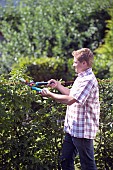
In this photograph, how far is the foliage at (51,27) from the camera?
11258mm

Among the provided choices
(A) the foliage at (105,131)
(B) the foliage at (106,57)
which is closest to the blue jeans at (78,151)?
(A) the foliage at (105,131)

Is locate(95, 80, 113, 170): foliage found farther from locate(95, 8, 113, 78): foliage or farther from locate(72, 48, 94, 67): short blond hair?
locate(95, 8, 113, 78): foliage

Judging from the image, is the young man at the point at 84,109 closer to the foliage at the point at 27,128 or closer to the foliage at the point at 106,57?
the foliage at the point at 27,128

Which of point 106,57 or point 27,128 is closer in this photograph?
point 27,128

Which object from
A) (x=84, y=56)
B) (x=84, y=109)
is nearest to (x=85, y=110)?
(x=84, y=109)

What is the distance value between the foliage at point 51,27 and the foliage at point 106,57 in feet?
1.60

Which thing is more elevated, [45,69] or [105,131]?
[45,69]

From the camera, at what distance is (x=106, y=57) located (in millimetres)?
10359

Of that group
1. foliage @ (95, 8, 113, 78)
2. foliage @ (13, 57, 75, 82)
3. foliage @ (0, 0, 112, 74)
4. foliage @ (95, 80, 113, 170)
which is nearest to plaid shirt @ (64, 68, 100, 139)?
foliage @ (95, 80, 113, 170)

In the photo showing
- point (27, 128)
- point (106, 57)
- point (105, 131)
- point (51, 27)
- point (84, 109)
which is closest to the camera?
point (84, 109)

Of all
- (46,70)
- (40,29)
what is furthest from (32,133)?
(40,29)

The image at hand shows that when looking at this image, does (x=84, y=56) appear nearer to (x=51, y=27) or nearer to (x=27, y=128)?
(x=27, y=128)

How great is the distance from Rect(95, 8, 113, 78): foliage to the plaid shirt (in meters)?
5.00

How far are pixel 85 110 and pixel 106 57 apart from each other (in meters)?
6.15
